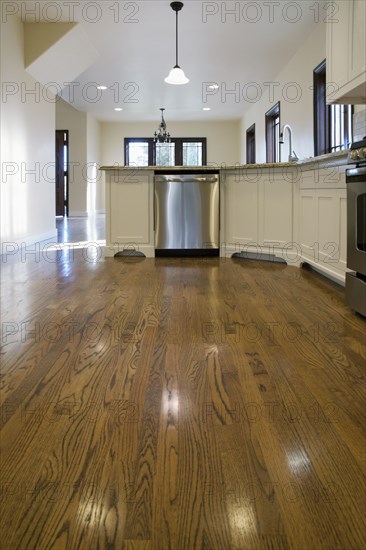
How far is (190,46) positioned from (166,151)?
6.81m

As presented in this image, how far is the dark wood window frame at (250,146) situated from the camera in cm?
1161

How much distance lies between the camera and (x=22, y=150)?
234 inches

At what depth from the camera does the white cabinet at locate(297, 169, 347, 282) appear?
10.6ft

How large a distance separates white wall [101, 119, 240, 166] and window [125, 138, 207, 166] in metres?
0.14

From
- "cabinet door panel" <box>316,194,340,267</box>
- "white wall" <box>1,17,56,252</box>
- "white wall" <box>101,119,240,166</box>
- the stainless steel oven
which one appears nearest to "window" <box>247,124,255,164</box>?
"white wall" <box>101,119,240,166</box>

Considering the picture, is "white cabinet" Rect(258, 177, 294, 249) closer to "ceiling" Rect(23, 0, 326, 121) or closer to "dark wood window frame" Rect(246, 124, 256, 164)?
"ceiling" Rect(23, 0, 326, 121)

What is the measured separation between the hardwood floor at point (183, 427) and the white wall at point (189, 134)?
11.2m

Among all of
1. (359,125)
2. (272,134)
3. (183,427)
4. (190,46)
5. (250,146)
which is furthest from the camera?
(250,146)

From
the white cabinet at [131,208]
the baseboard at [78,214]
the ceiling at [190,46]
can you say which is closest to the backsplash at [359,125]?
the ceiling at [190,46]

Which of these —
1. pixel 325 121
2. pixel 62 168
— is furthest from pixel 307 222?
pixel 62 168

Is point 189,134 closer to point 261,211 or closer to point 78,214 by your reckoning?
point 78,214

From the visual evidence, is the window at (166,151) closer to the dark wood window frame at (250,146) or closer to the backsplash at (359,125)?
the dark wood window frame at (250,146)

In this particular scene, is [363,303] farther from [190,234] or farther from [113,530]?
[190,234]

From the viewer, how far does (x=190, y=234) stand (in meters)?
5.11
